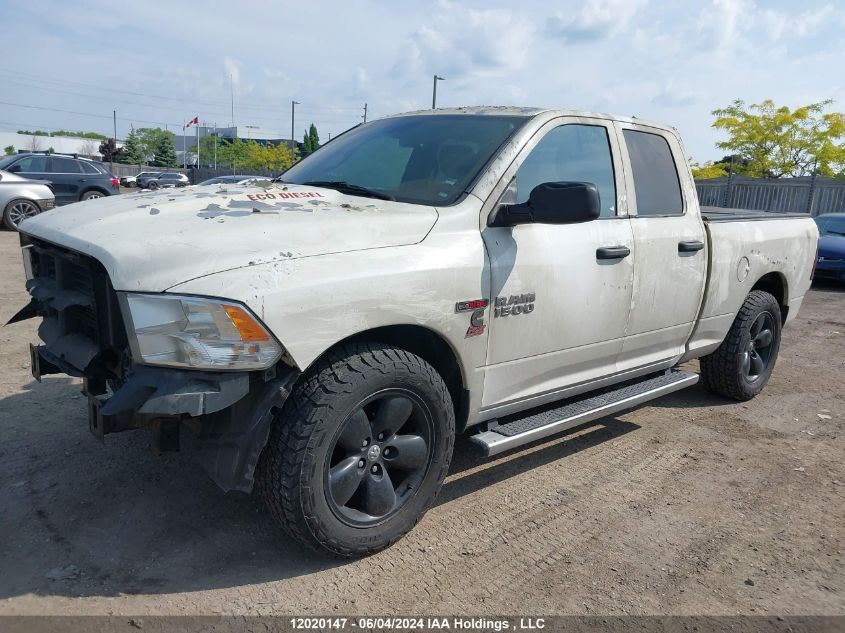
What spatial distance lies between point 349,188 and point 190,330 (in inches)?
56.7

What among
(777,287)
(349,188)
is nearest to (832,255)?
(777,287)

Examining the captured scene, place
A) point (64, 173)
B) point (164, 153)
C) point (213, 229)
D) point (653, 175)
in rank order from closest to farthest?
point (213, 229) < point (653, 175) < point (64, 173) < point (164, 153)

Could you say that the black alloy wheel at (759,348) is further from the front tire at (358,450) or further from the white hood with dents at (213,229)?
the white hood with dents at (213,229)

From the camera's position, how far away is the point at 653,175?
14.1 feet

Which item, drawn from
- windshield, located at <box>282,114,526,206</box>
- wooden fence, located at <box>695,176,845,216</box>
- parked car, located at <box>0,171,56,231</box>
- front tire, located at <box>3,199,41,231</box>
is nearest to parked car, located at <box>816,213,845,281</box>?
wooden fence, located at <box>695,176,845,216</box>

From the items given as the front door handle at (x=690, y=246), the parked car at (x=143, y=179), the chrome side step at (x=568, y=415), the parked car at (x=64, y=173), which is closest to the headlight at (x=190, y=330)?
A: the chrome side step at (x=568, y=415)

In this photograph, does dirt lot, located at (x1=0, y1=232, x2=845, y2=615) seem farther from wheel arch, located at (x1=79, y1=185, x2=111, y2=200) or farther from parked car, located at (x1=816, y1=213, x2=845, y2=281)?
wheel arch, located at (x1=79, y1=185, x2=111, y2=200)

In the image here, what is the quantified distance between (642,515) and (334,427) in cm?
177

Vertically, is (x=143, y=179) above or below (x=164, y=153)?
below

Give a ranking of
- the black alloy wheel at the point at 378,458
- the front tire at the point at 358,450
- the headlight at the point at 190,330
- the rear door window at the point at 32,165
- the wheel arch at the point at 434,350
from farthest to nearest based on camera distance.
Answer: the rear door window at the point at 32,165 < the wheel arch at the point at 434,350 < the black alloy wheel at the point at 378,458 < the front tire at the point at 358,450 < the headlight at the point at 190,330

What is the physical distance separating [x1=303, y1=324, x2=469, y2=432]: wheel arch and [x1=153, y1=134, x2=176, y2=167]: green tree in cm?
9275

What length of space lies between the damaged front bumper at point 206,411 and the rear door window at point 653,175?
256 cm

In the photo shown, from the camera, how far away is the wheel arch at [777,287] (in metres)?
5.43

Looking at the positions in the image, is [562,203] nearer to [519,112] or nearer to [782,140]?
[519,112]
